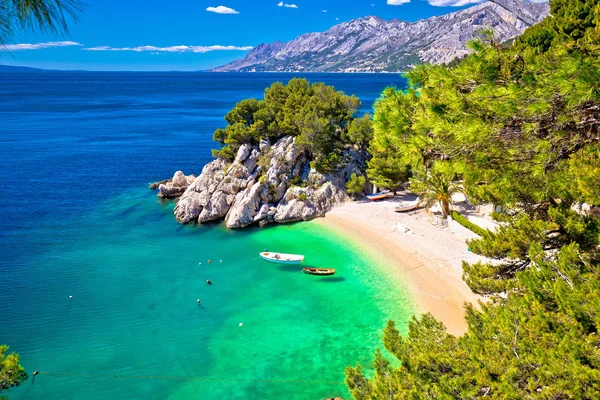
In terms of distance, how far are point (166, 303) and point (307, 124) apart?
20.1 metres

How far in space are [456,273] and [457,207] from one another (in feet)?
28.0

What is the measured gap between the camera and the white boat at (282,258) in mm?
26344

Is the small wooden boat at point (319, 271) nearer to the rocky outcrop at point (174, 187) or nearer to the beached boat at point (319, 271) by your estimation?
the beached boat at point (319, 271)

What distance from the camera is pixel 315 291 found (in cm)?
2359

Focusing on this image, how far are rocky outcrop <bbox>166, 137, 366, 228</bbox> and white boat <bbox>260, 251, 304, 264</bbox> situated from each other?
21.1 ft

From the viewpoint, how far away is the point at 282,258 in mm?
26625

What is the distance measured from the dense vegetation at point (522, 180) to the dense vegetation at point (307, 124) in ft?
87.2

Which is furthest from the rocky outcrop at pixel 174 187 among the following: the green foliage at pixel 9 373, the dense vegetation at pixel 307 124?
the green foliage at pixel 9 373

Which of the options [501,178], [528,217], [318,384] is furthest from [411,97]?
[318,384]

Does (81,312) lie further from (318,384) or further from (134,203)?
(134,203)

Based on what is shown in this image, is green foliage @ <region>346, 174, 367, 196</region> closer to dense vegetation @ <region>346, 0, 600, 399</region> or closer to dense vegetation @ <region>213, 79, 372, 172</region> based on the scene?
dense vegetation @ <region>213, 79, 372, 172</region>

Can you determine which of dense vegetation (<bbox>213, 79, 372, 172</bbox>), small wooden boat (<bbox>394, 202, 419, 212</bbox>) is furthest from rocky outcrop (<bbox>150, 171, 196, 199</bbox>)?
small wooden boat (<bbox>394, 202, 419, 212</bbox>)

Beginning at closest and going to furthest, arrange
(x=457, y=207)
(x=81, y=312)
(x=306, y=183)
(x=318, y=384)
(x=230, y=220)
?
(x=318, y=384)
(x=81, y=312)
(x=457, y=207)
(x=230, y=220)
(x=306, y=183)

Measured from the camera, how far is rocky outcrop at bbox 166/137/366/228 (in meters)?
33.6
